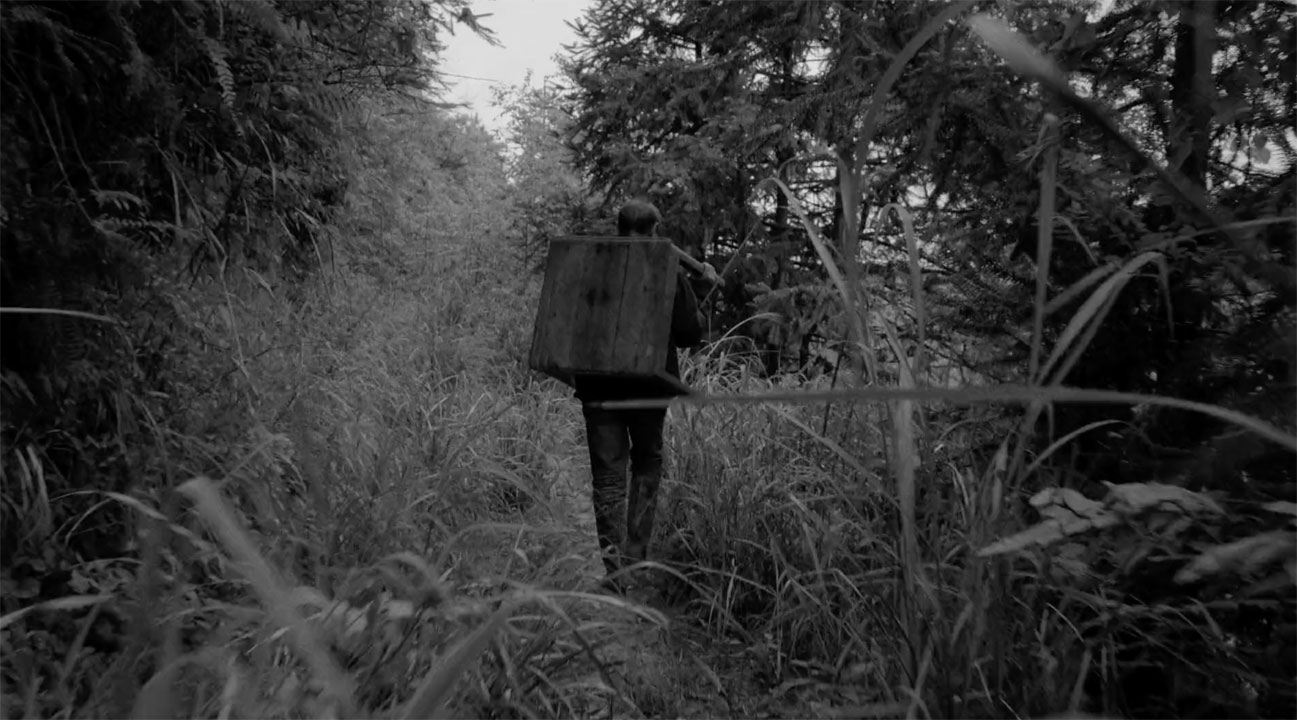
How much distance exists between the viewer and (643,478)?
436 centimetres

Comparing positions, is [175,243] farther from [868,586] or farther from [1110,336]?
[1110,336]

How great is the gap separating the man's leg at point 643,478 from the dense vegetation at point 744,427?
243 mm

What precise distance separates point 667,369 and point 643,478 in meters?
0.49

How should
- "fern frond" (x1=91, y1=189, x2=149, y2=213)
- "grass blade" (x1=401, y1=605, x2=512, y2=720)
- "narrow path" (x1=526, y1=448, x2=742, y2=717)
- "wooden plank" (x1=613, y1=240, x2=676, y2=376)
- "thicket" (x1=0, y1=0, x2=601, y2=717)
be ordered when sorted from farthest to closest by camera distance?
"wooden plank" (x1=613, y1=240, x2=676, y2=376) < "fern frond" (x1=91, y1=189, x2=149, y2=213) < "narrow path" (x1=526, y1=448, x2=742, y2=717) < "thicket" (x1=0, y1=0, x2=601, y2=717) < "grass blade" (x1=401, y1=605, x2=512, y2=720)

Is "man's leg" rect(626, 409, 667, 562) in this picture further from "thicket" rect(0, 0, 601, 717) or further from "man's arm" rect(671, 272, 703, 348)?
"thicket" rect(0, 0, 601, 717)

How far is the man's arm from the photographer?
421 centimetres

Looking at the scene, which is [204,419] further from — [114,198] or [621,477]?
[621,477]

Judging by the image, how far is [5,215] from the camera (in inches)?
119

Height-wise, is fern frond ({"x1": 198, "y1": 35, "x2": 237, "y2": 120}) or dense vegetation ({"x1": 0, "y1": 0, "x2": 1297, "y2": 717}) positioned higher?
fern frond ({"x1": 198, "y1": 35, "x2": 237, "y2": 120})

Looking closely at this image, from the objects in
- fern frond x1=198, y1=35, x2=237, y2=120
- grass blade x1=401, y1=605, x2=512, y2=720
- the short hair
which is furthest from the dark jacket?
grass blade x1=401, y1=605, x2=512, y2=720

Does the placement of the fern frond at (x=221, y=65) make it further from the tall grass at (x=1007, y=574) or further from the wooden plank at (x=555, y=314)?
the tall grass at (x=1007, y=574)

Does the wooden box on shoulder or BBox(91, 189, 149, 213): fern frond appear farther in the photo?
the wooden box on shoulder

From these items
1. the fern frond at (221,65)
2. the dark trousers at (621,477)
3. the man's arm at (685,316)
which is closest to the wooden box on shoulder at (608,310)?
the man's arm at (685,316)

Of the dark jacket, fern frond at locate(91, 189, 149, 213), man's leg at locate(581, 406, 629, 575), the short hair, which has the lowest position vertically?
man's leg at locate(581, 406, 629, 575)
